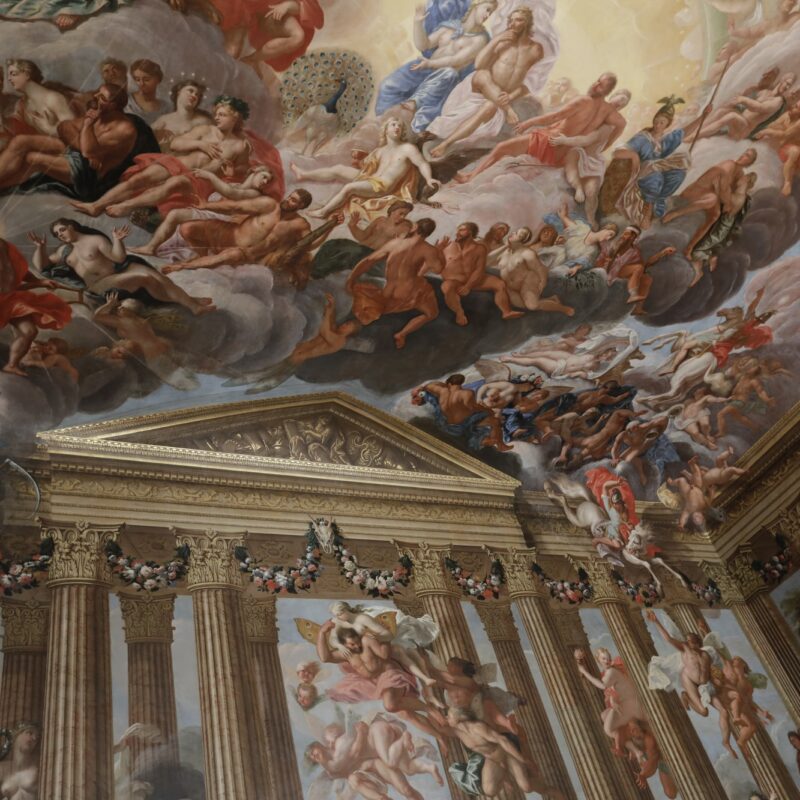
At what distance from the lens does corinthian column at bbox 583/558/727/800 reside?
35.7 ft

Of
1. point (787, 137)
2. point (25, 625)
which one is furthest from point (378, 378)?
point (787, 137)

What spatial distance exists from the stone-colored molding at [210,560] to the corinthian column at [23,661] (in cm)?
161

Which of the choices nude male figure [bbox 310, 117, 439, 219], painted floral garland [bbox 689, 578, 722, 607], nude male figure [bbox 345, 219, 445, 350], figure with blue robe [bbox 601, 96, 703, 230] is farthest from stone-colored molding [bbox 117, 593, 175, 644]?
painted floral garland [bbox 689, 578, 722, 607]

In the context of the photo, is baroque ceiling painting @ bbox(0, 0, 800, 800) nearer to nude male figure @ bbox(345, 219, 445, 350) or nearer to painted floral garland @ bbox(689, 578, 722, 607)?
nude male figure @ bbox(345, 219, 445, 350)

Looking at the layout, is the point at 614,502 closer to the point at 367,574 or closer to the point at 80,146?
the point at 367,574

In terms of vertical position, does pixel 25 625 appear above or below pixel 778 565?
below

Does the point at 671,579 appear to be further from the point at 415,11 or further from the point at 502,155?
the point at 415,11

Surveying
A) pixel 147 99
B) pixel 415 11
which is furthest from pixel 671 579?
pixel 147 99

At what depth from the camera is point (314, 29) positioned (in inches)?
336

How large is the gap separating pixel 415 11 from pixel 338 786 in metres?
7.99

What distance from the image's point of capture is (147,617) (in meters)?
9.11

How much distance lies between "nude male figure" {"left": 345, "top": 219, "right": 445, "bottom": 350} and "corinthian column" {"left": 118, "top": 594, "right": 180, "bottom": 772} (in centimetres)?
416

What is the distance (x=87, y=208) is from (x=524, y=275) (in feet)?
17.4

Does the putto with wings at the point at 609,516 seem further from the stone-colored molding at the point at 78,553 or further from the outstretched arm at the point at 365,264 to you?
the stone-colored molding at the point at 78,553
